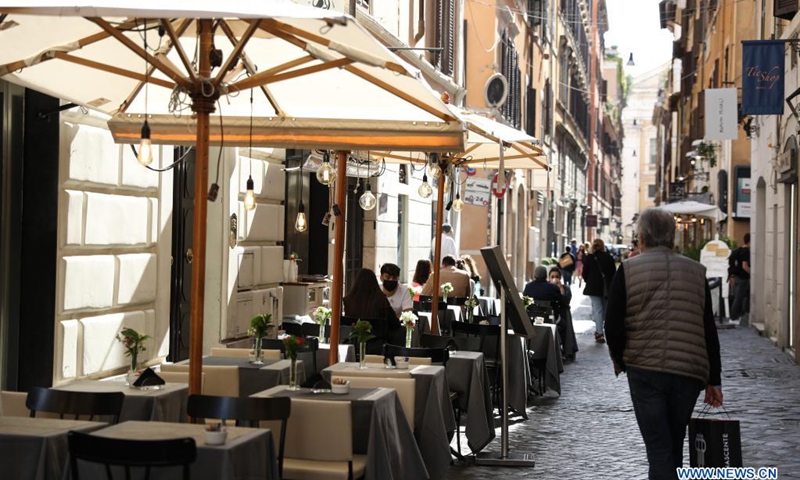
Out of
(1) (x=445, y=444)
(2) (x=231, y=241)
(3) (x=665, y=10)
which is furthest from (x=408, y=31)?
(3) (x=665, y=10)

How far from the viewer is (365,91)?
28.1 feet

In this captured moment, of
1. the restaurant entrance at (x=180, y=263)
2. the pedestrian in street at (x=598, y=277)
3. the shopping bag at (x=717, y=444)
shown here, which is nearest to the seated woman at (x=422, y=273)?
the restaurant entrance at (x=180, y=263)

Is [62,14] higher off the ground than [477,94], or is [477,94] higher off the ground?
[477,94]

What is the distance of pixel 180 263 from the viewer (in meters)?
12.1

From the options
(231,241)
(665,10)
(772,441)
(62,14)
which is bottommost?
(772,441)

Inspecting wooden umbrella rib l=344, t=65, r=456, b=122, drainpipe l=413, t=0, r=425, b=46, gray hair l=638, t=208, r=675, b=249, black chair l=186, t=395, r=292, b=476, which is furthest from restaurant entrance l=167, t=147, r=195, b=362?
drainpipe l=413, t=0, r=425, b=46

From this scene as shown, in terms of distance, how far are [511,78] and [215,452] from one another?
93.4 feet

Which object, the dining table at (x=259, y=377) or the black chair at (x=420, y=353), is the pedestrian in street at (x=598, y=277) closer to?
the black chair at (x=420, y=353)

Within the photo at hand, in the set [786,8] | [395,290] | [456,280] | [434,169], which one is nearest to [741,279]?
[786,8]

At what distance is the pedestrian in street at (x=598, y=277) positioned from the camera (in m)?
20.6

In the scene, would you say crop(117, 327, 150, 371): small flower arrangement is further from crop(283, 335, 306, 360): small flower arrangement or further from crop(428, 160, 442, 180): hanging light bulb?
crop(428, 160, 442, 180): hanging light bulb

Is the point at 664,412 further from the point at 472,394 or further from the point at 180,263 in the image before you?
the point at 180,263

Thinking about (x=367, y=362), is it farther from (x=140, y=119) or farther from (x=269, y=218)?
(x=269, y=218)

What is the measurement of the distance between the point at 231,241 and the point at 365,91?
4.46m
